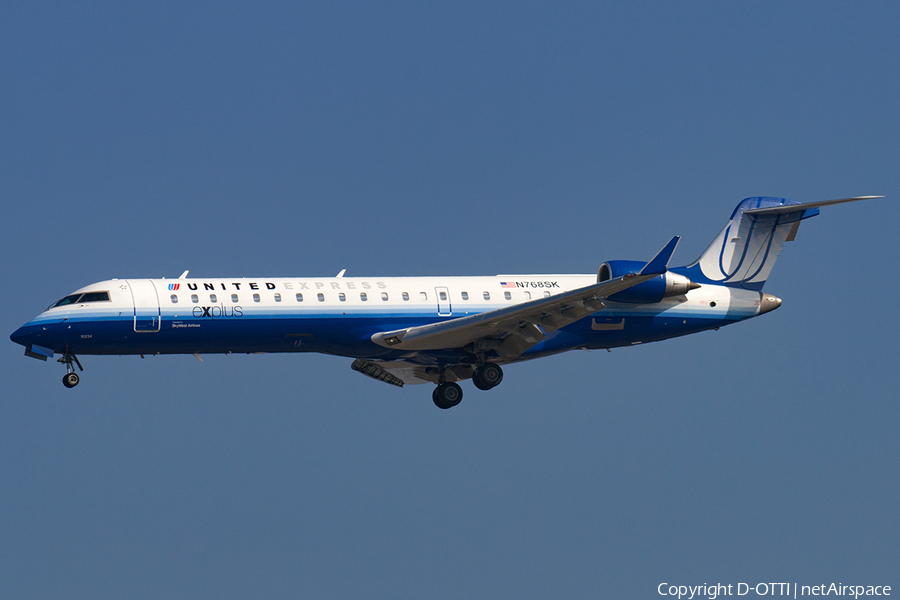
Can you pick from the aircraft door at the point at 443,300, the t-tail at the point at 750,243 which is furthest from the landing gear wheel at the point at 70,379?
the t-tail at the point at 750,243

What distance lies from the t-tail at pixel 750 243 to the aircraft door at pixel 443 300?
7301 millimetres

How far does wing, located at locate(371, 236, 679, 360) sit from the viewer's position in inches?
1261

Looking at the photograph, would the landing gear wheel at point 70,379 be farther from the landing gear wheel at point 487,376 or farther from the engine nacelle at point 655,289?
the engine nacelle at point 655,289

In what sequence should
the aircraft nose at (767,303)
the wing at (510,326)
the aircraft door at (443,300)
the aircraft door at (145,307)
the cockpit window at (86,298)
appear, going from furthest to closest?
the aircraft nose at (767,303)
the aircraft door at (443,300)
the cockpit window at (86,298)
the aircraft door at (145,307)
the wing at (510,326)

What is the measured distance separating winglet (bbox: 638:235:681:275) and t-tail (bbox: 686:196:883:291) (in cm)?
657

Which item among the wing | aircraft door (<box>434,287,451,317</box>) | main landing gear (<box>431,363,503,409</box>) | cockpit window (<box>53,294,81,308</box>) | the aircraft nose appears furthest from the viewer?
the aircraft nose

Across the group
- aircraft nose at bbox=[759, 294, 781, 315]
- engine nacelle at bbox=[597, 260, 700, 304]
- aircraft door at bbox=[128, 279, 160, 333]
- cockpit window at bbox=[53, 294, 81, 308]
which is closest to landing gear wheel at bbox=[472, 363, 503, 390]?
engine nacelle at bbox=[597, 260, 700, 304]

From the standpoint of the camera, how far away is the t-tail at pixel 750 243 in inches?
1458

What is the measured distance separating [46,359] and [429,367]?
10.9 meters

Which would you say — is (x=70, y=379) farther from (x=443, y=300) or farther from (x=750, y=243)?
(x=750, y=243)

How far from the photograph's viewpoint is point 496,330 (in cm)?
3384

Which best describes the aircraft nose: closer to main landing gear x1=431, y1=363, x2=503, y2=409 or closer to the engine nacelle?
the engine nacelle

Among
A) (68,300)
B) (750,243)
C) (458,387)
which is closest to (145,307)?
(68,300)

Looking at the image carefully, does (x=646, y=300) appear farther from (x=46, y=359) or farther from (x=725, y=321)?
(x=46, y=359)
